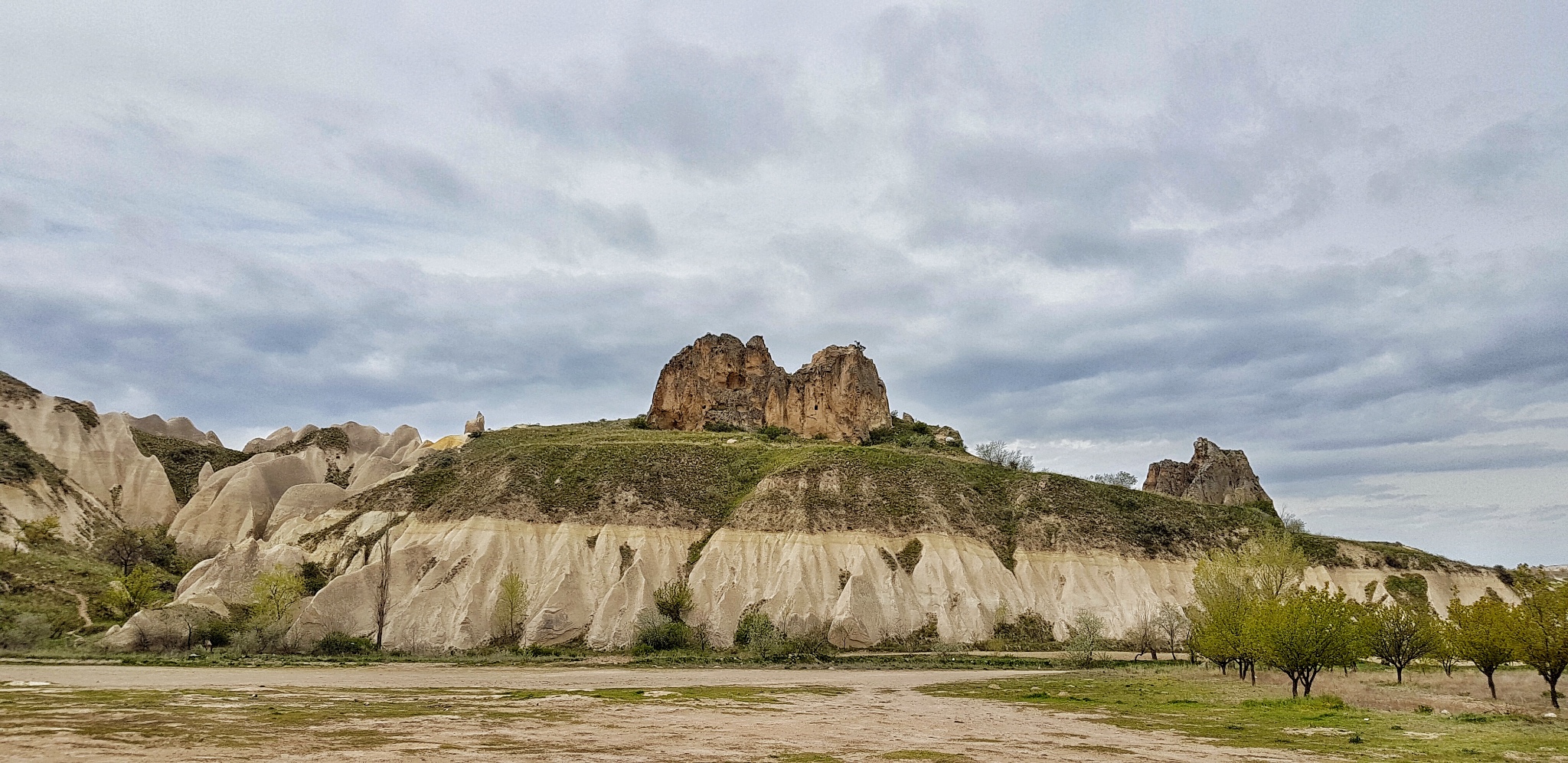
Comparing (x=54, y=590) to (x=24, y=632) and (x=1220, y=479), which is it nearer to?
(x=24, y=632)

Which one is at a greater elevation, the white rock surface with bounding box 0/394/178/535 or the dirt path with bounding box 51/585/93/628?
the white rock surface with bounding box 0/394/178/535

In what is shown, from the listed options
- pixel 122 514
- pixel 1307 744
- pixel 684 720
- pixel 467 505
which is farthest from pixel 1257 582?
pixel 122 514

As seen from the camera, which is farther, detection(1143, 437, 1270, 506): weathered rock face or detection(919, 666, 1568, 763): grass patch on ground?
detection(1143, 437, 1270, 506): weathered rock face

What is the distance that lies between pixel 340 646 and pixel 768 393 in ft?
250

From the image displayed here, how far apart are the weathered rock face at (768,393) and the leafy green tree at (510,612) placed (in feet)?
191

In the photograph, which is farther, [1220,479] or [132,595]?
[1220,479]

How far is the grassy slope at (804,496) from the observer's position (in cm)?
7894

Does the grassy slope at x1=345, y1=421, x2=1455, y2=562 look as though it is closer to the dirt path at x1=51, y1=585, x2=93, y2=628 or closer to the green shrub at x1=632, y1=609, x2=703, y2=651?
the green shrub at x1=632, y1=609, x2=703, y2=651

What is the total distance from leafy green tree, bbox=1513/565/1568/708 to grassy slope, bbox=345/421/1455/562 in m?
48.3

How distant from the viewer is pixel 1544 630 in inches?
1222

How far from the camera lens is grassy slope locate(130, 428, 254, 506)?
321ft

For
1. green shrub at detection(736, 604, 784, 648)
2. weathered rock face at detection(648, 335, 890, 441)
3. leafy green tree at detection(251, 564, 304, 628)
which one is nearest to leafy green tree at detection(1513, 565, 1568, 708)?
green shrub at detection(736, 604, 784, 648)

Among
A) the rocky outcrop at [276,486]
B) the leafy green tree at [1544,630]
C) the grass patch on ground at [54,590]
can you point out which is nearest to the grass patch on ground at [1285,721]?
the leafy green tree at [1544,630]

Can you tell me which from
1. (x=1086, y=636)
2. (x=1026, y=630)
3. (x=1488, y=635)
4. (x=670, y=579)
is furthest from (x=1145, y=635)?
(x=670, y=579)
